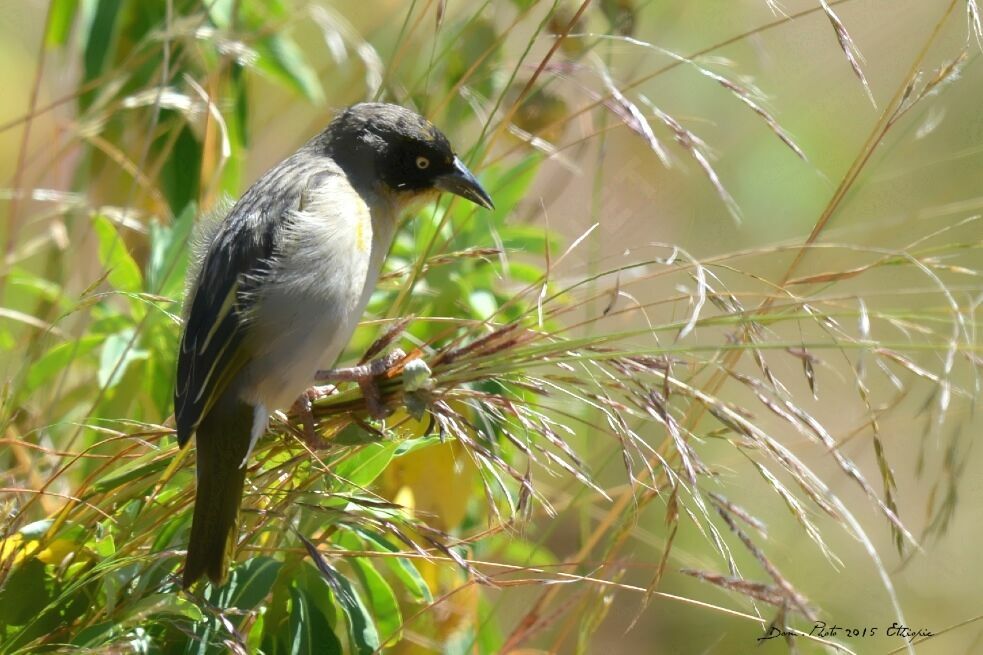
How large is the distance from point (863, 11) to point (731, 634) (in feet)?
8.96

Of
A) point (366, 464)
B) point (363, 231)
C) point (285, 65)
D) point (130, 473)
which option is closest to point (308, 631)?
point (366, 464)

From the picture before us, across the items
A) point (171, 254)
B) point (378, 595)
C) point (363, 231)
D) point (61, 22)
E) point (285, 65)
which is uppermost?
A: point (61, 22)

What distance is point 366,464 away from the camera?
2.47m

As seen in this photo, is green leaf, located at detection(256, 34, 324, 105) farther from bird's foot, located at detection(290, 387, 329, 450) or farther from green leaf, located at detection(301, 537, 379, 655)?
green leaf, located at detection(301, 537, 379, 655)

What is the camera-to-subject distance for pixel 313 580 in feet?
8.23

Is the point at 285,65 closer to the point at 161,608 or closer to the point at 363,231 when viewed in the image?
the point at 363,231

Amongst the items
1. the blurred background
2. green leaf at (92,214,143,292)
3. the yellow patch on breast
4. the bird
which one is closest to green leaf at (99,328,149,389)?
the blurred background

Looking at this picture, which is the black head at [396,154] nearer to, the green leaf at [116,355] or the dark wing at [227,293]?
the dark wing at [227,293]

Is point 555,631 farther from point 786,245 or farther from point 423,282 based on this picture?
point 786,245

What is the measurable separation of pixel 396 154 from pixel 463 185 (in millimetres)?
219

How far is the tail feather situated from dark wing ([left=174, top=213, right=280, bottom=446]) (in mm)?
84

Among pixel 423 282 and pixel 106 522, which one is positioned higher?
pixel 423 282

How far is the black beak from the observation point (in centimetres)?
305

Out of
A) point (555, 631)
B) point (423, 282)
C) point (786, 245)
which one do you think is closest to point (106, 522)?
point (423, 282)
